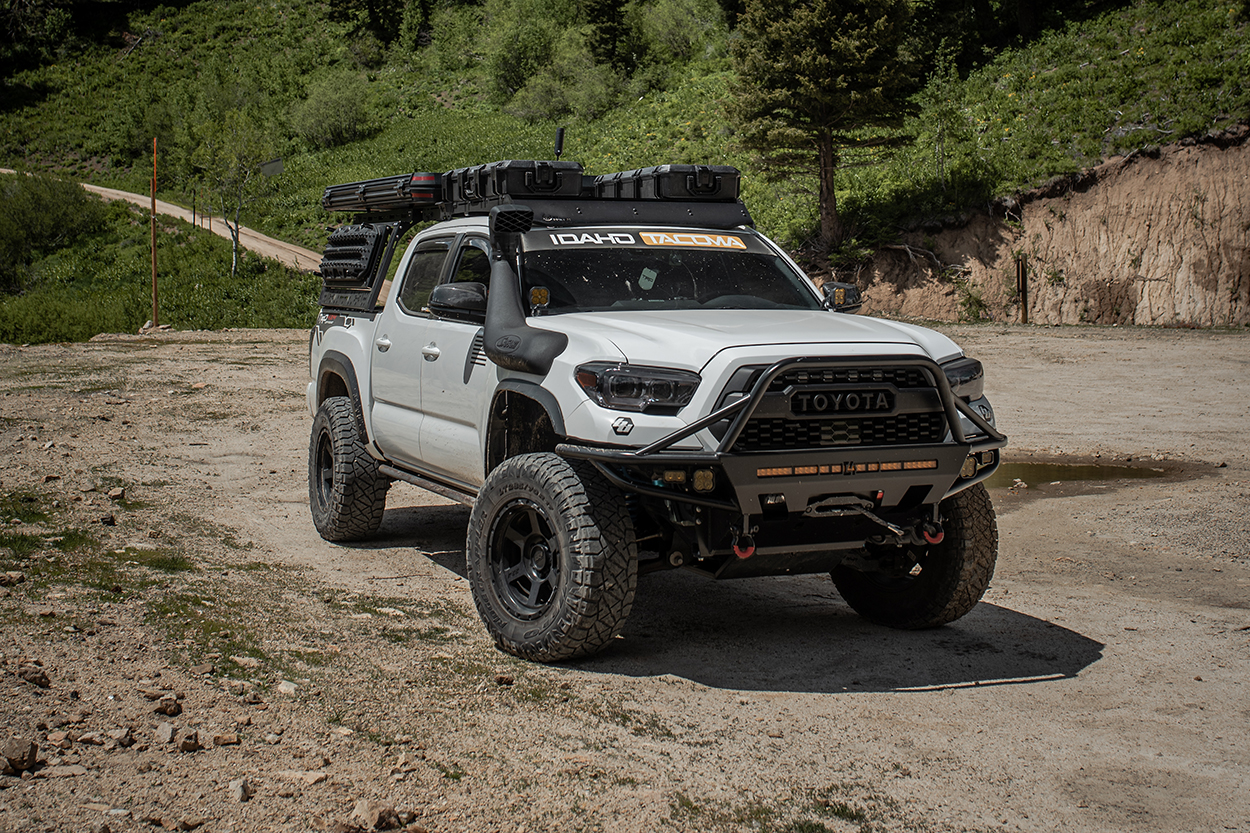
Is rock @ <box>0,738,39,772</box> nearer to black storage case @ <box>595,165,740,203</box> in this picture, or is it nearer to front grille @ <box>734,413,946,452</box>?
front grille @ <box>734,413,946,452</box>

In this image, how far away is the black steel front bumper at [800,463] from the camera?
458 centimetres

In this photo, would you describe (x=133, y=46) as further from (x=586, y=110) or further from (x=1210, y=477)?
(x=1210, y=477)

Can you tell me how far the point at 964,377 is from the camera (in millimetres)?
5262

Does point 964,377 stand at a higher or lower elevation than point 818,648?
higher

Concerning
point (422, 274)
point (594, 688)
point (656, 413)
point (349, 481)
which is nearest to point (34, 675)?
point (594, 688)

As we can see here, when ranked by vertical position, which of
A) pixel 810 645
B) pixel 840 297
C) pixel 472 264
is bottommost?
pixel 810 645

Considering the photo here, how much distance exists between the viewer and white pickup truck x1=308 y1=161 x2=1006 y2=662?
473cm

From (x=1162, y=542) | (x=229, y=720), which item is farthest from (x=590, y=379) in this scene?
(x=1162, y=542)

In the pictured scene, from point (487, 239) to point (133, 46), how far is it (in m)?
93.6

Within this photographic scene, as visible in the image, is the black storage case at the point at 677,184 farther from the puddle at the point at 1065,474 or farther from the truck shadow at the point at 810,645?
the puddle at the point at 1065,474

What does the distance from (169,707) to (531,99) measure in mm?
62088

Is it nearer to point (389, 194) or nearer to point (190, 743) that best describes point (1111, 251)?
point (389, 194)

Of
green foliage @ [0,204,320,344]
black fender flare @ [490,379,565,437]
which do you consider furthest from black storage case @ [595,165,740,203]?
green foliage @ [0,204,320,344]

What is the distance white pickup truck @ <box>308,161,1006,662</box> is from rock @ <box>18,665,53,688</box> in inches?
74.7
